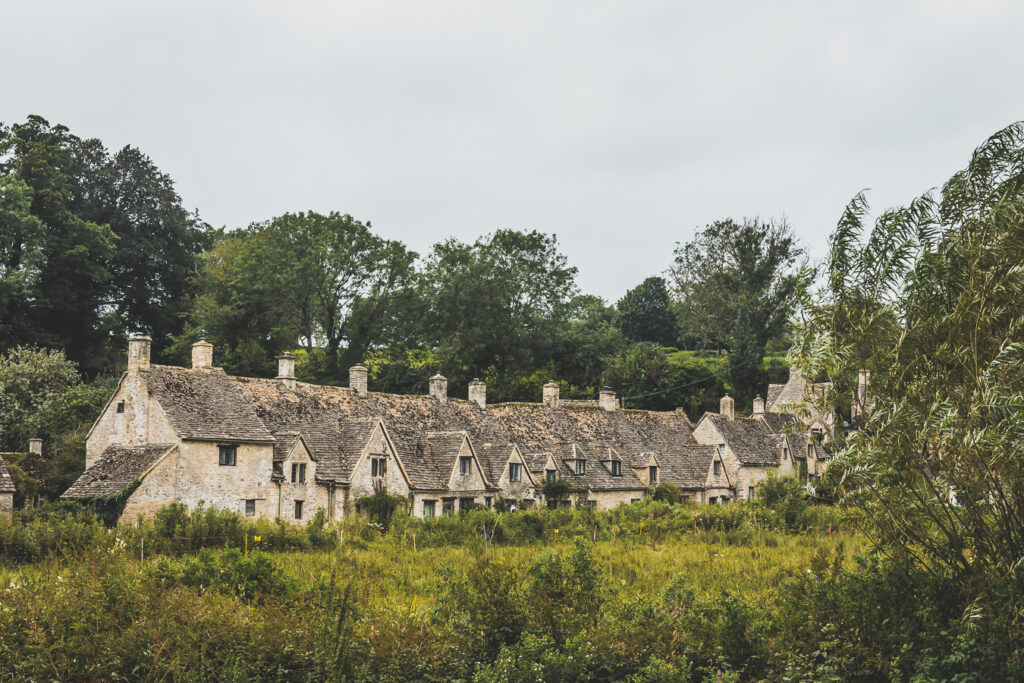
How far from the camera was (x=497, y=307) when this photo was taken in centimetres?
7000

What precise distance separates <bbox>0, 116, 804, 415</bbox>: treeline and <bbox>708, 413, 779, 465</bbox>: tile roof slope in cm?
1093

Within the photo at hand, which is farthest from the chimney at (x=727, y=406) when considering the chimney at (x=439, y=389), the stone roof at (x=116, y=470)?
the stone roof at (x=116, y=470)

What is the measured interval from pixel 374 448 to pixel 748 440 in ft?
99.2

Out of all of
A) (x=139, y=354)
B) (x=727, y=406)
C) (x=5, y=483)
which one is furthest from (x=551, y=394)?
(x=5, y=483)

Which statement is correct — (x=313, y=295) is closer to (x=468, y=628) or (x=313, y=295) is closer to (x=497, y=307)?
(x=497, y=307)

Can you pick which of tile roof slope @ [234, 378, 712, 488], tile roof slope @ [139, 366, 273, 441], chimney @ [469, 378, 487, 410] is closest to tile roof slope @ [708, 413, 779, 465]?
tile roof slope @ [234, 378, 712, 488]

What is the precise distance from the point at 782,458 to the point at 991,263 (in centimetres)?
4799

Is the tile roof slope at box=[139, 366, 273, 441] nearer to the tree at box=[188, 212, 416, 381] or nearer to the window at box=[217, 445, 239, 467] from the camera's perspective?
the window at box=[217, 445, 239, 467]

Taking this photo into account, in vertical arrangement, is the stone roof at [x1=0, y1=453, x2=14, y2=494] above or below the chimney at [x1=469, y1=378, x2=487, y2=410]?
below

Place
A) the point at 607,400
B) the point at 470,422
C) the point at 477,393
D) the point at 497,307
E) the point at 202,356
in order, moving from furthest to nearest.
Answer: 1. the point at 497,307
2. the point at 607,400
3. the point at 477,393
4. the point at 470,422
5. the point at 202,356

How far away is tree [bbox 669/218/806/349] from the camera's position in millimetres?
78812

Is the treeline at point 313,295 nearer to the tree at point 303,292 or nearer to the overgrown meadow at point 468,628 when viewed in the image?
the tree at point 303,292

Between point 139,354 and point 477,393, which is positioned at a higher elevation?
point 139,354

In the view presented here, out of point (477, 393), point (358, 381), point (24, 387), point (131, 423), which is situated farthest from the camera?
point (477, 393)
